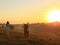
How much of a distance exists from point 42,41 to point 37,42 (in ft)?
4.27

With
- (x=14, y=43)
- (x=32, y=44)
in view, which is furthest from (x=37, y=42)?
(x=14, y=43)

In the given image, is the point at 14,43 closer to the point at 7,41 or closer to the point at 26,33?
the point at 7,41

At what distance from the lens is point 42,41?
32969 millimetres

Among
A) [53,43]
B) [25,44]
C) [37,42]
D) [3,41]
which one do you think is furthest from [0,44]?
[53,43]

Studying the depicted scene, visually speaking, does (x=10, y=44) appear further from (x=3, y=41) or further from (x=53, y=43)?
(x=53, y=43)

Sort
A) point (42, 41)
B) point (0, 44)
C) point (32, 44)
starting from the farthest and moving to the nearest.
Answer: point (42, 41) < point (32, 44) < point (0, 44)

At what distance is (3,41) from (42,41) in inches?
232

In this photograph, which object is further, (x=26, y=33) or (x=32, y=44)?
(x=26, y=33)

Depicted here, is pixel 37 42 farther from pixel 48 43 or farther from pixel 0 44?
pixel 0 44

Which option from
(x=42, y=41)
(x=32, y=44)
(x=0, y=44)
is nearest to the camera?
(x=0, y=44)

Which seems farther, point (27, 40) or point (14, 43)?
point (27, 40)

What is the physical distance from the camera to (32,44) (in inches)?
1212

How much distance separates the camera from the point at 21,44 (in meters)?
29.5

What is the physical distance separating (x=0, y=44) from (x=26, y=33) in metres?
5.71
